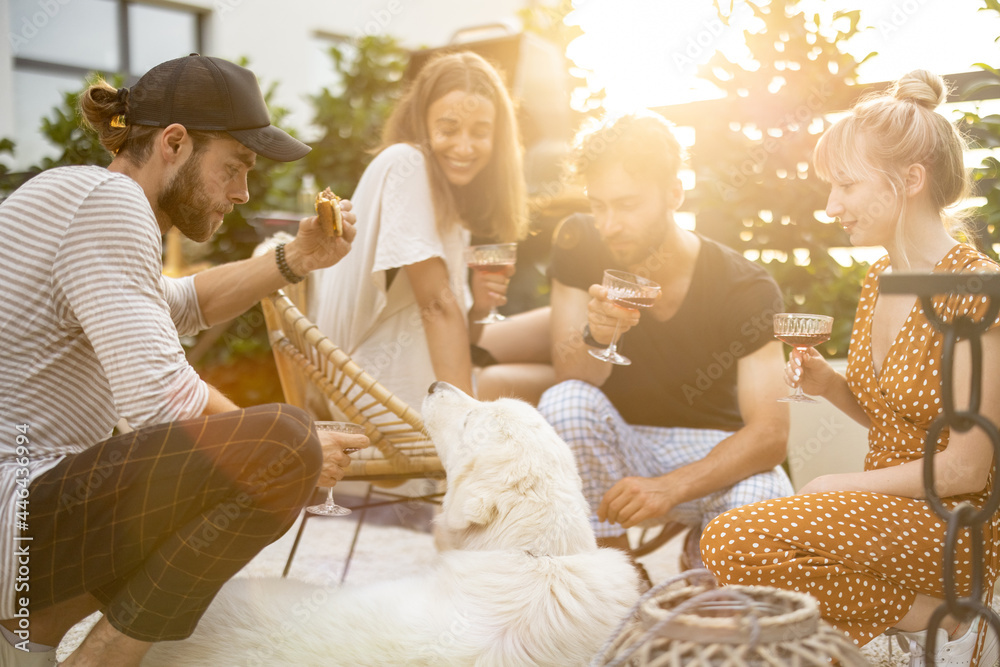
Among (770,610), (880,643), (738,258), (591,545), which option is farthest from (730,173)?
(770,610)

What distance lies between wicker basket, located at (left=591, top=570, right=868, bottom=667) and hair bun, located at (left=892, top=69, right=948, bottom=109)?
1.29 m

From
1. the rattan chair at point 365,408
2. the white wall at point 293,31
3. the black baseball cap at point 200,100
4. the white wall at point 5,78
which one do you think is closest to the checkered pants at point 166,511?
the rattan chair at point 365,408

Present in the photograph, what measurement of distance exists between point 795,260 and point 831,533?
2.15 meters

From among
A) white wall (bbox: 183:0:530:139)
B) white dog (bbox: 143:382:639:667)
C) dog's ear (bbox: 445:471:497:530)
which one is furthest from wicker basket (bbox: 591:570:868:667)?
white wall (bbox: 183:0:530:139)

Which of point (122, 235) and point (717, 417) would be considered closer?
point (122, 235)

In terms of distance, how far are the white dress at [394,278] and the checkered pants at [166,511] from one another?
3.42ft

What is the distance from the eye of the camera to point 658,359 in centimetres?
282

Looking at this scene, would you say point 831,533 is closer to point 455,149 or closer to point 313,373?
point 313,373

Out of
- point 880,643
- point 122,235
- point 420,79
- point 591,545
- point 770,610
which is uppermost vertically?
point 420,79

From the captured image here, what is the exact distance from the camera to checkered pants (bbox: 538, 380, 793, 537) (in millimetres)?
2510

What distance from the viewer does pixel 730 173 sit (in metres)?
3.67

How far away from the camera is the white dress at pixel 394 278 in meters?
2.69

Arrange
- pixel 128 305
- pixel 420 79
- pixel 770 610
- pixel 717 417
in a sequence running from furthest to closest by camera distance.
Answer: pixel 420 79
pixel 717 417
pixel 128 305
pixel 770 610

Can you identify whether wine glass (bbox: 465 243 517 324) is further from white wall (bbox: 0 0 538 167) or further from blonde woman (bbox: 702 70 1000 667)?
white wall (bbox: 0 0 538 167)
